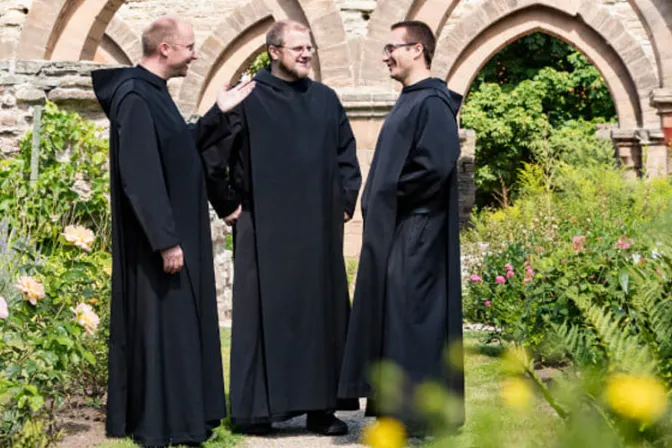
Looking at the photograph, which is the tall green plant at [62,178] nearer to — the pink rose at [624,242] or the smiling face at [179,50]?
the smiling face at [179,50]

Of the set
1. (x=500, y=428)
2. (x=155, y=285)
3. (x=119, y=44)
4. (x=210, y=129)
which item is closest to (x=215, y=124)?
(x=210, y=129)

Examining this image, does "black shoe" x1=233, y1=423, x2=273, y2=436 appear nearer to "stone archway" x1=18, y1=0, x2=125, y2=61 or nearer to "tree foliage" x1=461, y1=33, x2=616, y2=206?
"stone archway" x1=18, y1=0, x2=125, y2=61

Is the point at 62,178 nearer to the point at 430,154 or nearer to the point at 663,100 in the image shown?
the point at 430,154

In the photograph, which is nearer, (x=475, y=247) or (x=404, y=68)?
(x=404, y=68)

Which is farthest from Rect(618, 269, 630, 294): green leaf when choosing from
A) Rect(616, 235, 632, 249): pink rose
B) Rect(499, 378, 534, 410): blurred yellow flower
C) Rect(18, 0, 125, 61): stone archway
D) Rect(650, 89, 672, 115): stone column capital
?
Rect(18, 0, 125, 61): stone archway

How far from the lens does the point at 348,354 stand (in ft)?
13.9

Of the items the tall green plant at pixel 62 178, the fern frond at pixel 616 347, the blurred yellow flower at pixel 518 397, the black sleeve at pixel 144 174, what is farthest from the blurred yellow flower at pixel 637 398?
the tall green plant at pixel 62 178

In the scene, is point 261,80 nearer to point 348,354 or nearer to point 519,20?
point 348,354

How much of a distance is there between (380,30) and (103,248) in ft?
20.2

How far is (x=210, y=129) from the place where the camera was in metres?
4.45

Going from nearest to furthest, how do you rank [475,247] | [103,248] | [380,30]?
[103,248] → [475,247] → [380,30]

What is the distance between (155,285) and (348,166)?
116 centimetres

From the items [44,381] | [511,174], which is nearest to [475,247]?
[44,381]

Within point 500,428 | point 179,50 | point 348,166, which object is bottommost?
point 500,428
